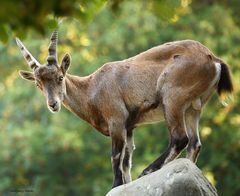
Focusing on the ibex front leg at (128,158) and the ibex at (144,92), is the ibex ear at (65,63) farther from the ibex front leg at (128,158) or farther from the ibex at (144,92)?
the ibex front leg at (128,158)

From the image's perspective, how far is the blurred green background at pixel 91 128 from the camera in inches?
867

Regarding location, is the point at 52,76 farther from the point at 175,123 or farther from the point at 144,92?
the point at 175,123

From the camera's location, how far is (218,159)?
22734 mm

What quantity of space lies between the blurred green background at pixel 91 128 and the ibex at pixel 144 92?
1166 cm

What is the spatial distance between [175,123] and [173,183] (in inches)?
32.3

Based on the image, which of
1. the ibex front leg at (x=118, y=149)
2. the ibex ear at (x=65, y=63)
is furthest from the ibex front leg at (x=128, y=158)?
the ibex ear at (x=65, y=63)

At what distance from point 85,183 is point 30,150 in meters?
2.31

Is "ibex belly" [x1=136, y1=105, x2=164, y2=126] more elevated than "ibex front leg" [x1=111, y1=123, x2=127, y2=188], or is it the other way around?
"ibex belly" [x1=136, y1=105, x2=164, y2=126]

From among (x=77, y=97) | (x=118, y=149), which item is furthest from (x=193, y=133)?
(x=77, y=97)

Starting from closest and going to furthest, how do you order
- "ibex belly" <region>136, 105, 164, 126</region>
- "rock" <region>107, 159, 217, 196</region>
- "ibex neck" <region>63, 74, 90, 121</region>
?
1. "rock" <region>107, 159, 217, 196</region>
2. "ibex belly" <region>136, 105, 164, 126</region>
3. "ibex neck" <region>63, 74, 90, 121</region>

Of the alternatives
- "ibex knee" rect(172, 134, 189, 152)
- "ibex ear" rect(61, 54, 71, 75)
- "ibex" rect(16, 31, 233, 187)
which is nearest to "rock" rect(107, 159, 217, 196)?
"ibex knee" rect(172, 134, 189, 152)

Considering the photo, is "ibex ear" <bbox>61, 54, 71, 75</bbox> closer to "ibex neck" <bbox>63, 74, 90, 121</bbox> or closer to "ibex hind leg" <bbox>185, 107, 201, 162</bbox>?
"ibex neck" <bbox>63, 74, 90, 121</bbox>

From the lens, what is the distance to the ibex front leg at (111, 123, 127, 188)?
8680 millimetres

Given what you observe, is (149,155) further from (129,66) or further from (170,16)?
(170,16)
